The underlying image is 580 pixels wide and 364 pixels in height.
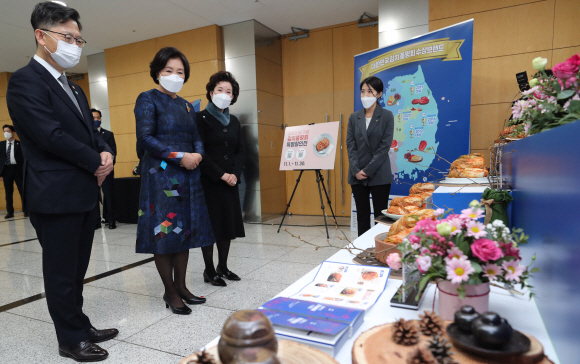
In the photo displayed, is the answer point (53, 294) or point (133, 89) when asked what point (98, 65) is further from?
point (53, 294)

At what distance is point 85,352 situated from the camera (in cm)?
169

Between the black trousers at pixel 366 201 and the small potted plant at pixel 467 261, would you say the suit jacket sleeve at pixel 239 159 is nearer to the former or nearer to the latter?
the black trousers at pixel 366 201

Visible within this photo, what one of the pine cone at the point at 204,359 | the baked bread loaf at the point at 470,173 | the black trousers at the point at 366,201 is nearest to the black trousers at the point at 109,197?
the black trousers at the point at 366,201

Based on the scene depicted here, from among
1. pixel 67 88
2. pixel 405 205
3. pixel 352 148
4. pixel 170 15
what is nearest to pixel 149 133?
pixel 67 88

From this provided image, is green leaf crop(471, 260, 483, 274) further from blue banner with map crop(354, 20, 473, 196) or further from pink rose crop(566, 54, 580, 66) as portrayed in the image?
blue banner with map crop(354, 20, 473, 196)

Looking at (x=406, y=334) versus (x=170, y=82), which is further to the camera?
(x=170, y=82)

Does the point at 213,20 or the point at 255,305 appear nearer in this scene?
the point at 255,305

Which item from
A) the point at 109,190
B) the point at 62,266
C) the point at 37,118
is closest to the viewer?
the point at 37,118

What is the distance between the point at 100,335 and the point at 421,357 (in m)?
1.95

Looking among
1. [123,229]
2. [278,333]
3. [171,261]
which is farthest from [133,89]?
[278,333]

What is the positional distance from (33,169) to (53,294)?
22.6 inches

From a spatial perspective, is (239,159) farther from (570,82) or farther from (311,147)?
(570,82)

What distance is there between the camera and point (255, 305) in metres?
2.30

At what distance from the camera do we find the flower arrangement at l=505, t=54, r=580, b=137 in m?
0.77
